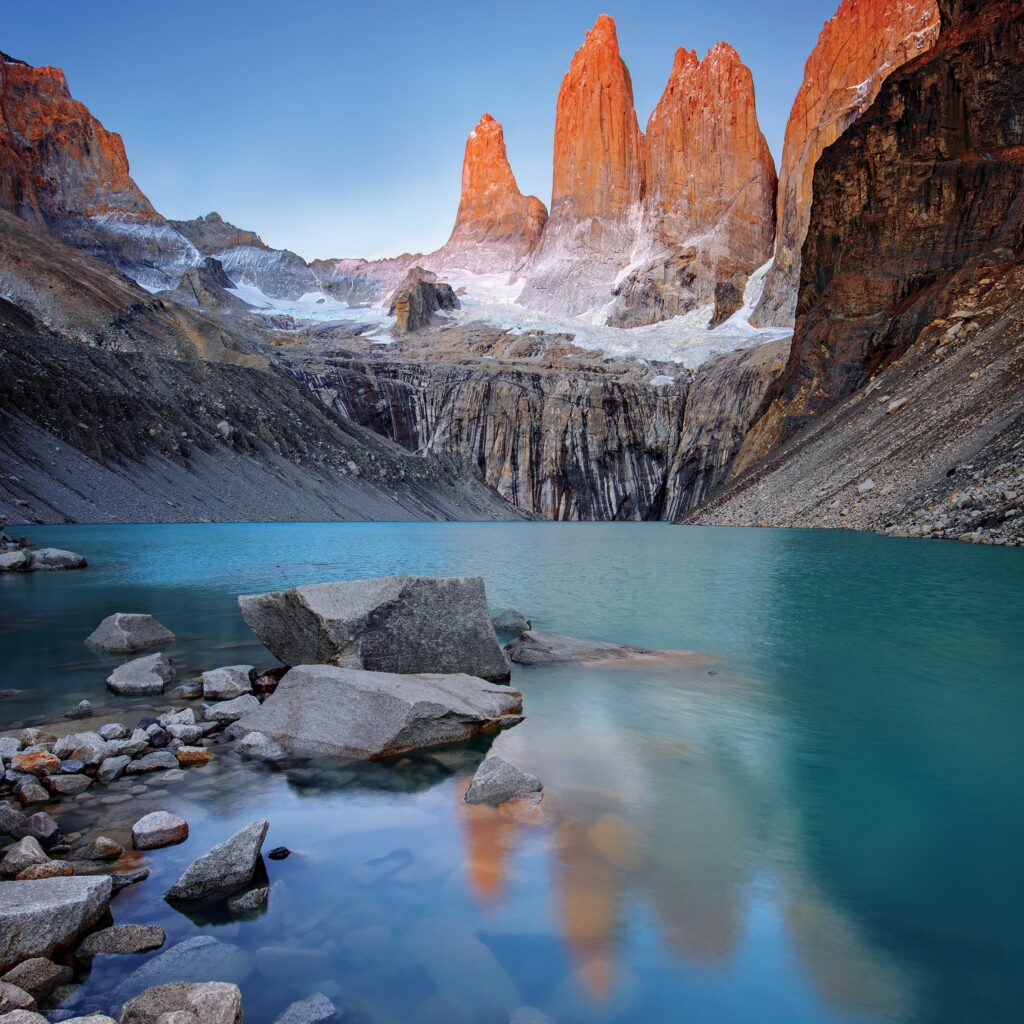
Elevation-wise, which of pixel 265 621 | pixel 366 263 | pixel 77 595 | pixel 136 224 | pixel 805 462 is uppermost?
pixel 366 263

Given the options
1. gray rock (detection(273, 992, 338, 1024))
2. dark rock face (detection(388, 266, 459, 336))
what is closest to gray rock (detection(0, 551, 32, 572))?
gray rock (detection(273, 992, 338, 1024))

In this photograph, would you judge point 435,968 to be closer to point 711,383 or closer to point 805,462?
point 805,462

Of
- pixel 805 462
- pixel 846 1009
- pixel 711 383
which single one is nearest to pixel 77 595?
pixel 846 1009

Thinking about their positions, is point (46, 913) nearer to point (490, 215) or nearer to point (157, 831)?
point (157, 831)

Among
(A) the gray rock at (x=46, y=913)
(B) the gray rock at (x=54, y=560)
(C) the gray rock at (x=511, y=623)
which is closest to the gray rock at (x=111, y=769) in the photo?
(A) the gray rock at (x=46, y=913)

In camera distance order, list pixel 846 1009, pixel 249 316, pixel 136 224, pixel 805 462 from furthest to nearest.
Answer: pixel 136 224, pixel 249 316, pixel 805 462, pixel 846 1009

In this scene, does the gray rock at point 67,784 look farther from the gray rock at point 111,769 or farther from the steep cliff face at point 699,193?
the steep cliff face at point 699,193

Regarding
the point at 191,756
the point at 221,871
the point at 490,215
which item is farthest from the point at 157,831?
the point at 490,215

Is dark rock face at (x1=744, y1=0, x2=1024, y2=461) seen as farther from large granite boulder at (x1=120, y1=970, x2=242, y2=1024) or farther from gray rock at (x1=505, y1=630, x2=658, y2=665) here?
large granite boulder at (x1=120, y1=970, x2=242, y2=1024)
